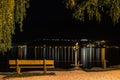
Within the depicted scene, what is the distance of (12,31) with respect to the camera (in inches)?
643

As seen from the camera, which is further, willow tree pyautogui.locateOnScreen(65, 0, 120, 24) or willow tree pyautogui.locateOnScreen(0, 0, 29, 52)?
willow tree pyautogui.locateOnScreen(65, 0, 120, 24)

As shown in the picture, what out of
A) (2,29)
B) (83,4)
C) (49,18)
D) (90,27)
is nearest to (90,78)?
(83,4)

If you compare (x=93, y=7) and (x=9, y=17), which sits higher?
(x=93, y=7)

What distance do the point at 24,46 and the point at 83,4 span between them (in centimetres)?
11143

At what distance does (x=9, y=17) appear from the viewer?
623 inches

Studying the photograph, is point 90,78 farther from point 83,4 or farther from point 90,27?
point 90,27

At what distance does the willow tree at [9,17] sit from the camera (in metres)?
15.6

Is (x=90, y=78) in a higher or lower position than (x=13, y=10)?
lower

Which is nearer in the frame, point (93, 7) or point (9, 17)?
point (9, 17)

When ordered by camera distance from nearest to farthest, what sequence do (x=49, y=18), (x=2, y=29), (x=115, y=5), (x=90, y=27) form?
(x=2, y=29) → (x=115, y=5) → (x=90, y=27) → (x=49, y=18)

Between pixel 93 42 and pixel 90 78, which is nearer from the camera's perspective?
pixel 90 78

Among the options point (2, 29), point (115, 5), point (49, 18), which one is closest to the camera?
point (2, 29)

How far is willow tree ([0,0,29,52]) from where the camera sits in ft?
51.2

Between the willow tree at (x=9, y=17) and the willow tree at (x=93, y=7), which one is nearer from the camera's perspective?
the willow tree at (x=9, y=17)
